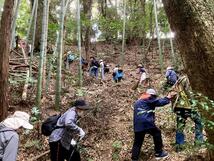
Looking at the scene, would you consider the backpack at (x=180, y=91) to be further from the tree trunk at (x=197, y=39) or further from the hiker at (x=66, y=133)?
the tree trunk at (x=197, y=39)

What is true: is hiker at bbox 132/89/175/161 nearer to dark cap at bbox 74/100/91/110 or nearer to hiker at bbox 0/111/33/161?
dark cap at bbox 74/100/91/110

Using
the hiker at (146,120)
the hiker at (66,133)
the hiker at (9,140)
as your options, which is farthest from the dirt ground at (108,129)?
the hiker at (9,140)

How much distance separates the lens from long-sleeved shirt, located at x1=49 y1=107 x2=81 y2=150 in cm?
579

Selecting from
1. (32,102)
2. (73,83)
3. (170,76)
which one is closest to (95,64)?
(73,83)

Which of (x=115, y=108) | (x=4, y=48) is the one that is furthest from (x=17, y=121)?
(x=115, y=108)

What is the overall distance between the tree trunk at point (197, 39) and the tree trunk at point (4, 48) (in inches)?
231

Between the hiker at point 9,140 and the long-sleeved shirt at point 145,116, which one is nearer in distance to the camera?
the hiker at point 9,140

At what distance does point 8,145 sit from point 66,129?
2.17 metres

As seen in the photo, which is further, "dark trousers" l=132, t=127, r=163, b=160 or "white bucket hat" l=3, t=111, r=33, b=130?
"dark trousers" l=132, t=127, r=163, b=160

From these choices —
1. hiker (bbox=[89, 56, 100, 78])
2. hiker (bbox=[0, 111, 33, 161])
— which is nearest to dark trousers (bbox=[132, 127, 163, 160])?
hiker (bbox=[0, 111, 33, 161])

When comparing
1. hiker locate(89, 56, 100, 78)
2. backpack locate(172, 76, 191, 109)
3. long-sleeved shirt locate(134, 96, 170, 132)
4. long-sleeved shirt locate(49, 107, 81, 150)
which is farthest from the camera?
hiker locate(89, 56, 100, 78)

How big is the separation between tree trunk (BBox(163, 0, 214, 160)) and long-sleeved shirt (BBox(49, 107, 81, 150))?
2662mm

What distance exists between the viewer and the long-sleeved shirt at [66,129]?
228 inches

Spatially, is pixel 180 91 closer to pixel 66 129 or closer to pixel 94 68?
pixel 66 129
